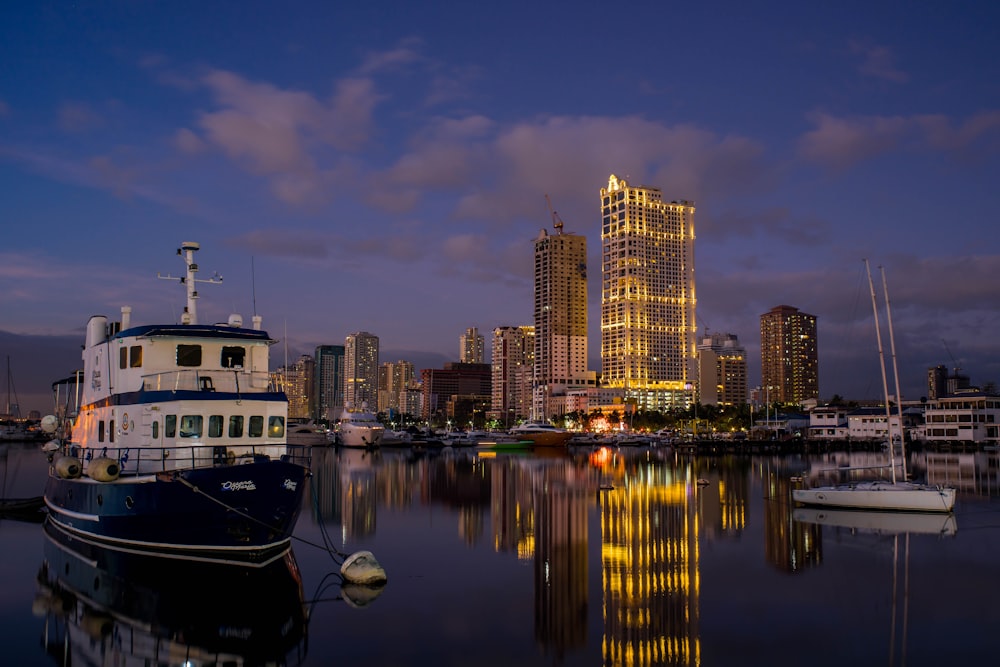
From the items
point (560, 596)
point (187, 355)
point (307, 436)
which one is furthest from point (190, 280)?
point (307, 436)

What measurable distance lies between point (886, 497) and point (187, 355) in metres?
33.9

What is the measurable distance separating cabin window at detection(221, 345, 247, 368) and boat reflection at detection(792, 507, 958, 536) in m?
27.0

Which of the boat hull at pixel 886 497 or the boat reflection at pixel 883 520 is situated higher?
the boat hull at pixel 886 497

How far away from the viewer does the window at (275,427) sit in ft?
87.0

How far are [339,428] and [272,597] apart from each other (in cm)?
12316

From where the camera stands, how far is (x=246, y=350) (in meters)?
27.3

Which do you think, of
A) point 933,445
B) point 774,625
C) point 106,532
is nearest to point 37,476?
point 106,532

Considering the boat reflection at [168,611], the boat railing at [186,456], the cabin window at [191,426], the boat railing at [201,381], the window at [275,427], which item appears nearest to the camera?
the boat reflection at [168,611]

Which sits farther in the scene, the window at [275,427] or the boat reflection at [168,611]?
the window at [275,427]

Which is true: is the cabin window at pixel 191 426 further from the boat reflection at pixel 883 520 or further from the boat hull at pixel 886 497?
the boat hull at pixel 886 497

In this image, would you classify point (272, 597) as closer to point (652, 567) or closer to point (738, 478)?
point (652, 567)

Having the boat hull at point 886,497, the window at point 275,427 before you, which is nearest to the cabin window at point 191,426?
the window at point 275,427

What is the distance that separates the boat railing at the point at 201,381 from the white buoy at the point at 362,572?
7.38 metres

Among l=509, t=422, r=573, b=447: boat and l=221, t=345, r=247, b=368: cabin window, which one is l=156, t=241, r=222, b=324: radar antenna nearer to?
l=221, t=345, r=247, b=368: cabin window
